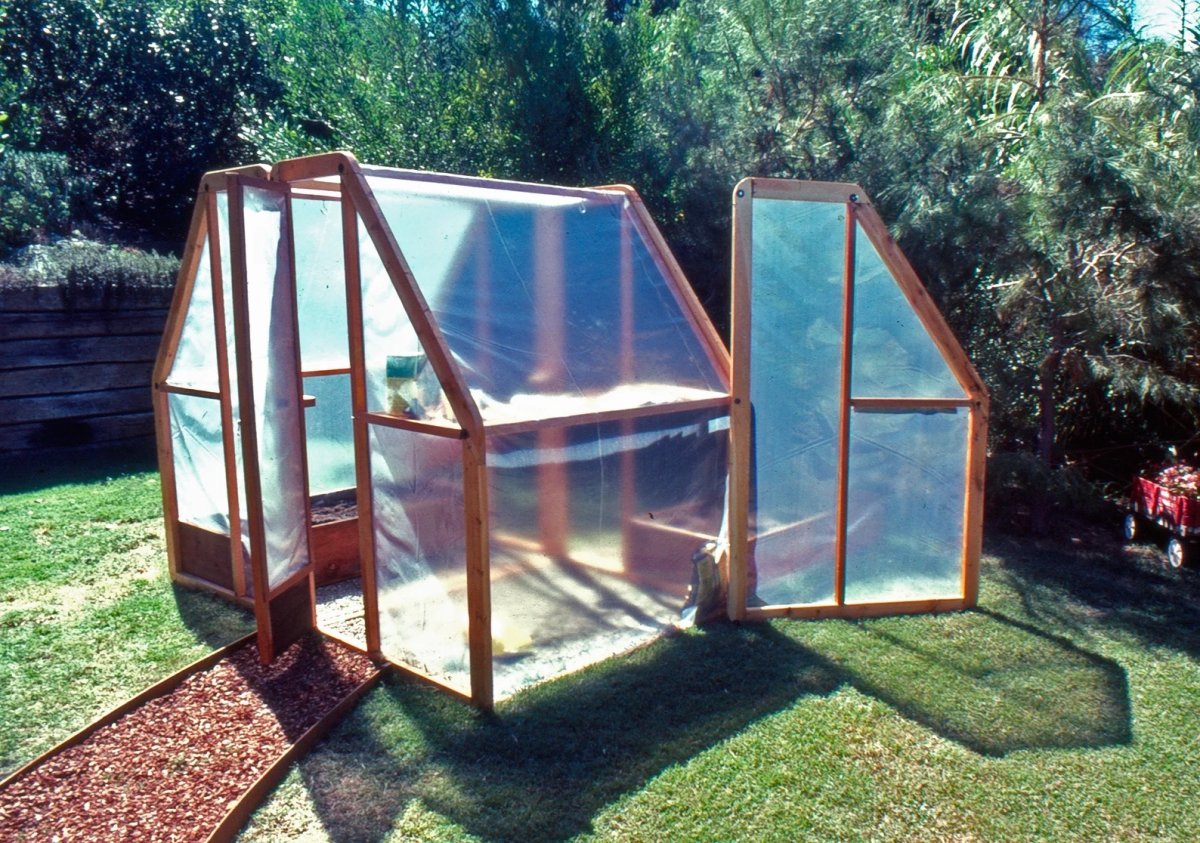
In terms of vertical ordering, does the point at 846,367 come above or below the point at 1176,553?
above

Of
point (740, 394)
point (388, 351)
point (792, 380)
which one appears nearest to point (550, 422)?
point (388, 351)

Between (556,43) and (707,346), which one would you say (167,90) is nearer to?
(556,43)

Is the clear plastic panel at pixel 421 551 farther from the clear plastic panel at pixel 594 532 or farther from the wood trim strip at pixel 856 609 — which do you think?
the wood trim strip at pixel 856 609

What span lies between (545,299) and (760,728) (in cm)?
225

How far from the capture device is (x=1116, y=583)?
18.9 feet

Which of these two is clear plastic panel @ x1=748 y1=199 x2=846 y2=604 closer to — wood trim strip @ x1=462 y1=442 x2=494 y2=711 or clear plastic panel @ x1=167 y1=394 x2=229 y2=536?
wood trim strip @ x1=462 y1=442 x2=494 y2=711

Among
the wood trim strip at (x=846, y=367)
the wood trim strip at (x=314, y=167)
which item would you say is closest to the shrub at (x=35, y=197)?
the wood trim strip at (x=314, y=167)

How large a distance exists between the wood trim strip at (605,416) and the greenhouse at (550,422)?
0.05ft

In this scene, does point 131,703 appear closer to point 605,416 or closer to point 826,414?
point 605,416

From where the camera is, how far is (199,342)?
17.9 ft

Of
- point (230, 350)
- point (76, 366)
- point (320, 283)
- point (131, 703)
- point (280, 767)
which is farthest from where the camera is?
point (76, 366)

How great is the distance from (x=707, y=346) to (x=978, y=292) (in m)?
2.69

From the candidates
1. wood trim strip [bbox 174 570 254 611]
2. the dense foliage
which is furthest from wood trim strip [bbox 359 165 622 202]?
wood trim strip [bbox 174 570 254 611]

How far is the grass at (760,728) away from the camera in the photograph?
337cm
